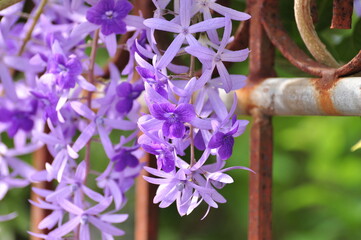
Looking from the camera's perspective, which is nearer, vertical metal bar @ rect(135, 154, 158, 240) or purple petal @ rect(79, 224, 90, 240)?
purple petal @ rect(79, 224, 90, 240)

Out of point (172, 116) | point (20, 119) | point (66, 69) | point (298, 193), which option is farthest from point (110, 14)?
point (298, 193)

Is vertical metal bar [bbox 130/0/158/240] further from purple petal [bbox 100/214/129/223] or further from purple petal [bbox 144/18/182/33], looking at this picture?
purple petal [bbox 144/18/182/33]

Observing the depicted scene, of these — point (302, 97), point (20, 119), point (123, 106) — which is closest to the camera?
point (302, 97)

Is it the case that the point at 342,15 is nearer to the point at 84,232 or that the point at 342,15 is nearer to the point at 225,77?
the point at 225,77

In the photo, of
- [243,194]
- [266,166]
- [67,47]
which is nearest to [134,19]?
[67,47]

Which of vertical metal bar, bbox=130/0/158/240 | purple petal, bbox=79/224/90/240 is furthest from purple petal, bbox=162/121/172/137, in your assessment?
vertical metal bar, bbox=130/0/158/240

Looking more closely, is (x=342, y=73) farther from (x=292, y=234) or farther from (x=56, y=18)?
(x=292, y=234)
